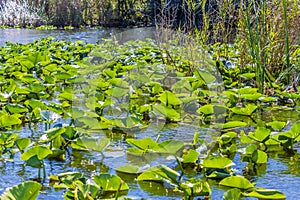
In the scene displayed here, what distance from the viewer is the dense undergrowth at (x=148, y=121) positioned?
6.92 ft

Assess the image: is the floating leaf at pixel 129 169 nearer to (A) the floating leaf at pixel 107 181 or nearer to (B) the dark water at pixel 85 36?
(A) the floating leaf at pixel 107 181

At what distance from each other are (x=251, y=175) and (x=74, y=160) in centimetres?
82

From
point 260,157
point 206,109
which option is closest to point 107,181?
point 260,157

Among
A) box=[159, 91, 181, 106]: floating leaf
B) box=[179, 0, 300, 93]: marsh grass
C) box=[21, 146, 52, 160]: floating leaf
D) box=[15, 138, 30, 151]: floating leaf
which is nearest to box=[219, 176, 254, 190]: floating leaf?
box=[21, 146, 52, 160]: floating leaf

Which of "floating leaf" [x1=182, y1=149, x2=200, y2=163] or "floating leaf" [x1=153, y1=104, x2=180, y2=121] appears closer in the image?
"floating leaf" [x1=182, y1=149, x2=200, y2=163]

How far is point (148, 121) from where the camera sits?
10.8 feet

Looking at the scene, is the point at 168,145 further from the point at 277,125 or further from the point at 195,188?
the point at 277,125

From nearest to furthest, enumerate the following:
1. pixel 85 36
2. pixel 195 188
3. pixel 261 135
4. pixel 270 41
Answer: pixel 195 188 < pixel 261 135 < pixel 270 41 < pixel 85 36

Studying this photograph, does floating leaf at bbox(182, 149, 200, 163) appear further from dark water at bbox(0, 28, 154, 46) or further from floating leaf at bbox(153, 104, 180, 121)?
dark water at bbox(0, 28, 154, 46)

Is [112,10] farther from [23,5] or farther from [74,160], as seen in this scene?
[74,160]

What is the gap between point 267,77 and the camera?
4230 millimetres

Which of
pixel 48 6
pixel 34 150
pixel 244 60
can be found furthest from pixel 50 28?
pixel 34 150

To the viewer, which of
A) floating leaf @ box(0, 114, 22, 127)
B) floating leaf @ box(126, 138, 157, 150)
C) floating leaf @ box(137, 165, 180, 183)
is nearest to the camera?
floating leaf @ box(137, 165, 180, 183)

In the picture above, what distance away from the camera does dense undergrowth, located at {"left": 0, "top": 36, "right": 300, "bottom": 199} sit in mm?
2109
